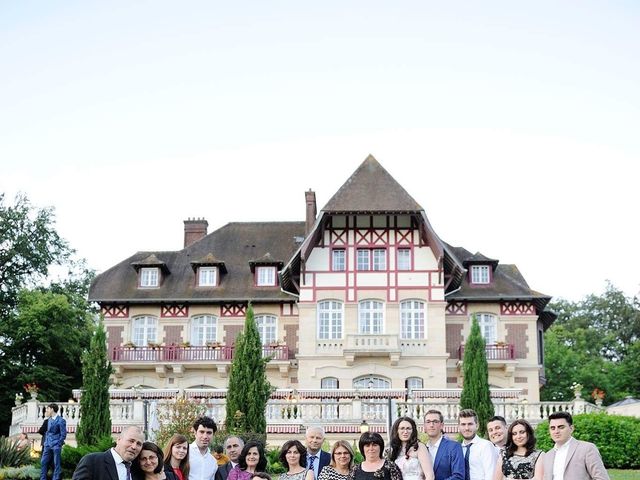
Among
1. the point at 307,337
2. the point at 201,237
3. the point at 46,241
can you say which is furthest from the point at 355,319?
the point at 46,241

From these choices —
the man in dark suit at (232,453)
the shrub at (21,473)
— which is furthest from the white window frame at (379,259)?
the man in dark suit at (232,453)

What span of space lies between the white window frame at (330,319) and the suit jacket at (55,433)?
15936 mm

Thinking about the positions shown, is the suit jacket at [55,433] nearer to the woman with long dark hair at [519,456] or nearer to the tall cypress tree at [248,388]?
the tall cypress tree at [248,388]

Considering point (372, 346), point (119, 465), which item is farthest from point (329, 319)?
point (119, 465)

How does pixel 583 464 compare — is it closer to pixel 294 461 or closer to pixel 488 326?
pixel 294 461

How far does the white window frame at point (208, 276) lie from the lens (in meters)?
33.6

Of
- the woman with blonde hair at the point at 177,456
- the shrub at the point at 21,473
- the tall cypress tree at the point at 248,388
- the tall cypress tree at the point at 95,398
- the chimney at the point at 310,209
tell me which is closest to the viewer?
the woman with blonde hair at the point at 177,456

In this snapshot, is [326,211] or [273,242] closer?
[326,211]

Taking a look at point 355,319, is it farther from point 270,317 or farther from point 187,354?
point 187,354

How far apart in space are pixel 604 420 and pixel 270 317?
1560 cm

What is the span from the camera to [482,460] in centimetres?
854

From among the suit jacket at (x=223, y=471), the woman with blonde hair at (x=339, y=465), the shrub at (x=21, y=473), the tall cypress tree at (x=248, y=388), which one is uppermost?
the tall cypress tree at (x=248, y=388)

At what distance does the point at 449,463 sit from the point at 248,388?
49.1 feet

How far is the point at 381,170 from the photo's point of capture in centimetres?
3181
